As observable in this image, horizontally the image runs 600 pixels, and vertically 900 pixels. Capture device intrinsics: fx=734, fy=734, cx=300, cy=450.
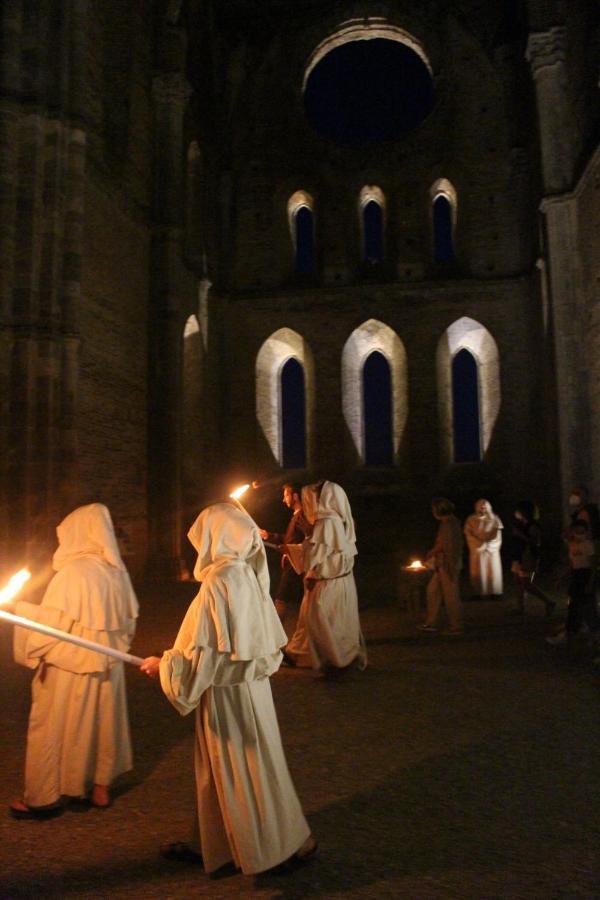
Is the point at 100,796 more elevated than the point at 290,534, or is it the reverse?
the point at 290,534

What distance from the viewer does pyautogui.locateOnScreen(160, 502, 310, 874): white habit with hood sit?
10.2 feet

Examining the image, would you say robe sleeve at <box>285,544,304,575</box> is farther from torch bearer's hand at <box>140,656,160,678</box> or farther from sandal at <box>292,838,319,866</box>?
torch bearer's hand at <box>140,656,160,678</box>

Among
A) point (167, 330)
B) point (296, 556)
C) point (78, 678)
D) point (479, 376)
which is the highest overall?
point (167, 330)

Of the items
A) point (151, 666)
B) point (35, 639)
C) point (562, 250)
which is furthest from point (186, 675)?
point (562, 250)

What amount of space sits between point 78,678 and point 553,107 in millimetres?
16225

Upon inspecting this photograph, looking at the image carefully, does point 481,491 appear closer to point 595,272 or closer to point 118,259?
point 595,272

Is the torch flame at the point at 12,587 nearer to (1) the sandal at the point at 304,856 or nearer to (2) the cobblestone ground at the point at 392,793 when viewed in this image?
(2) the cobblestone ground at the point at 392,793

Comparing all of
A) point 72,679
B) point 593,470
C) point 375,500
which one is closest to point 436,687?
point 72,679

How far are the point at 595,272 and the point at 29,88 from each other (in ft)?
34.5

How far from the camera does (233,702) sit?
3.19 metres

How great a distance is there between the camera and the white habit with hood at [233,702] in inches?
122

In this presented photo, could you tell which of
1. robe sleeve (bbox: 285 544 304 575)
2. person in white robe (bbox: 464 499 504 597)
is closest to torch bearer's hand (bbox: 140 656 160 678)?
robe sleeve (bbox: 285 544 304 575)

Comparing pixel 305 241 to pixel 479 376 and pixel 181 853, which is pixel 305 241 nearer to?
pixel 479 376

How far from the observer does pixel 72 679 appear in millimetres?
4078
